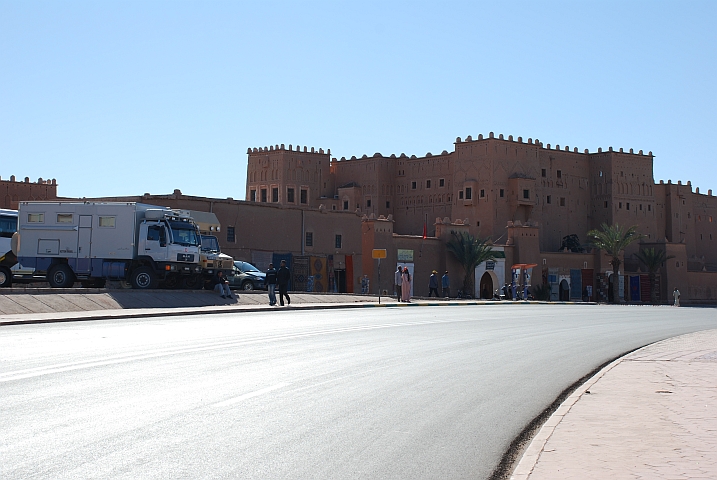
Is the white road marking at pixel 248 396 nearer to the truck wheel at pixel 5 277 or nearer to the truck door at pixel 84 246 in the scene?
the truck door at pixel 84 246

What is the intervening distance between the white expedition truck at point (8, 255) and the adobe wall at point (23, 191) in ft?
85.2

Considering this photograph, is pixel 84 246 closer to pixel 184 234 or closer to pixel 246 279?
pixel 184 234

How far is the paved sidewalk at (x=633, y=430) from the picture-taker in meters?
6.74

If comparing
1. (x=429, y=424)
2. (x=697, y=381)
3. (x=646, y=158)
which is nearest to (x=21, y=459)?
(x=429, y=424)

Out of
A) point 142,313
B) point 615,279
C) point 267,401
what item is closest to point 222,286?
point 142,313

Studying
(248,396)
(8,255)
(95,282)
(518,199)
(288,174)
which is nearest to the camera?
(248,396)

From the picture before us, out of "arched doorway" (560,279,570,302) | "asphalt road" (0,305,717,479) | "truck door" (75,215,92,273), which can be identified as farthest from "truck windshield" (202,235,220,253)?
"arched doorway" (560,279,570,302)

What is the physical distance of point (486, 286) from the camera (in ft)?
234

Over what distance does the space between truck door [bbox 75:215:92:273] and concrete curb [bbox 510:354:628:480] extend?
24045mm

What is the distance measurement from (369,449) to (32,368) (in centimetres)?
611

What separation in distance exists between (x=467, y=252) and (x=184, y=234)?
36460mm

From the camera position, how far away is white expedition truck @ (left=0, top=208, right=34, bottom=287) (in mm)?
32375

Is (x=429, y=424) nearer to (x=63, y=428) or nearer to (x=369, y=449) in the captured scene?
(x=369, y=449)

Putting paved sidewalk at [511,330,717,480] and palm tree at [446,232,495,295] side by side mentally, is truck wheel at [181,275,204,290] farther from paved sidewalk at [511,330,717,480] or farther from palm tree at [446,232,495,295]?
palm tree at [446,232,495,295]
